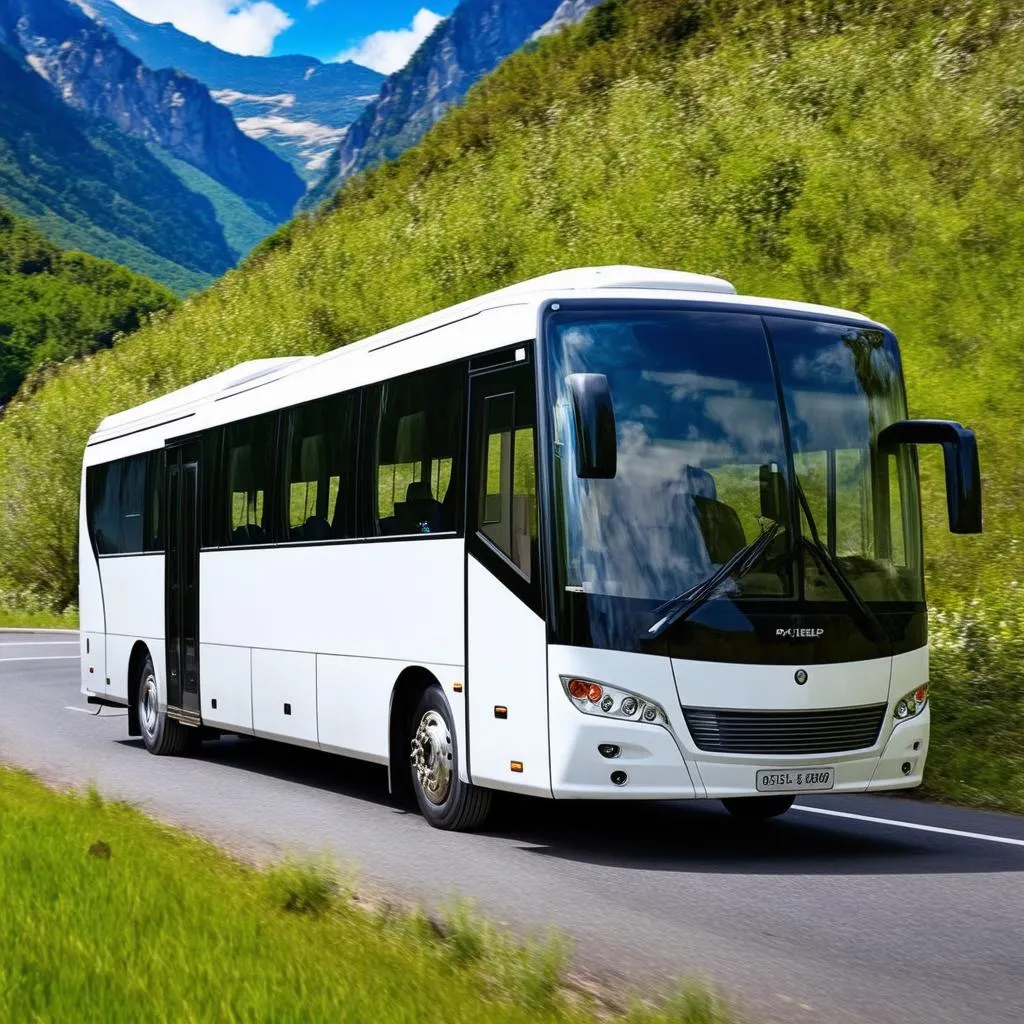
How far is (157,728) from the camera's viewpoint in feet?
57.6

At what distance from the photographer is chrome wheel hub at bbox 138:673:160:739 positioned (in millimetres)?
17625

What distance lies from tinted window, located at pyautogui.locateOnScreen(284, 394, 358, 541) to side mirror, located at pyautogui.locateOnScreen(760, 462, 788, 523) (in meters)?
3.82

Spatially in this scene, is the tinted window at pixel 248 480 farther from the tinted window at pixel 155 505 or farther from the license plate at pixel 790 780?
the license plate at pixel 790 780

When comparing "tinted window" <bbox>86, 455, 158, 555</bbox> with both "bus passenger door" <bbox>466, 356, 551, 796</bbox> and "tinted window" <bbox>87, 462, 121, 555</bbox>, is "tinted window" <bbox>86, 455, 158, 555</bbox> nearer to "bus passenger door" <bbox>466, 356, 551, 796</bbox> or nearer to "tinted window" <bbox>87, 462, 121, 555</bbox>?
"tinted window" <bbox>87, 462, 121, 555</bbox>

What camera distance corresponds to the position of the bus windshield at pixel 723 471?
1002cm

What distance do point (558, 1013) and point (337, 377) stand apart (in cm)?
812

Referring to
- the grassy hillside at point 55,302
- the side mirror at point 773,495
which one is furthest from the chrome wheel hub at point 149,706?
the grassy hillside at point 55,302

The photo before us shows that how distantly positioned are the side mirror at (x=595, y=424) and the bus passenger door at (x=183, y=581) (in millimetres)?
7589

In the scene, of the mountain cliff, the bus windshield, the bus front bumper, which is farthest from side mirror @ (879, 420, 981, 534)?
the mountain cliff

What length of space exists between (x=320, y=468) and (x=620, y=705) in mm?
4571

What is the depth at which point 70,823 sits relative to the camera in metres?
10.5

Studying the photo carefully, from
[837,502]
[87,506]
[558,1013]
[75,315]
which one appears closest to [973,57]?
[87,506]

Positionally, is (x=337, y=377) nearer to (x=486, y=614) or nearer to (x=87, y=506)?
(x=486, y=614)

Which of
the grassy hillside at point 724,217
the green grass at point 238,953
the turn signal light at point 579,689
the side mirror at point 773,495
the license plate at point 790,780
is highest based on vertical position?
the grassy hillside at point 724,217
